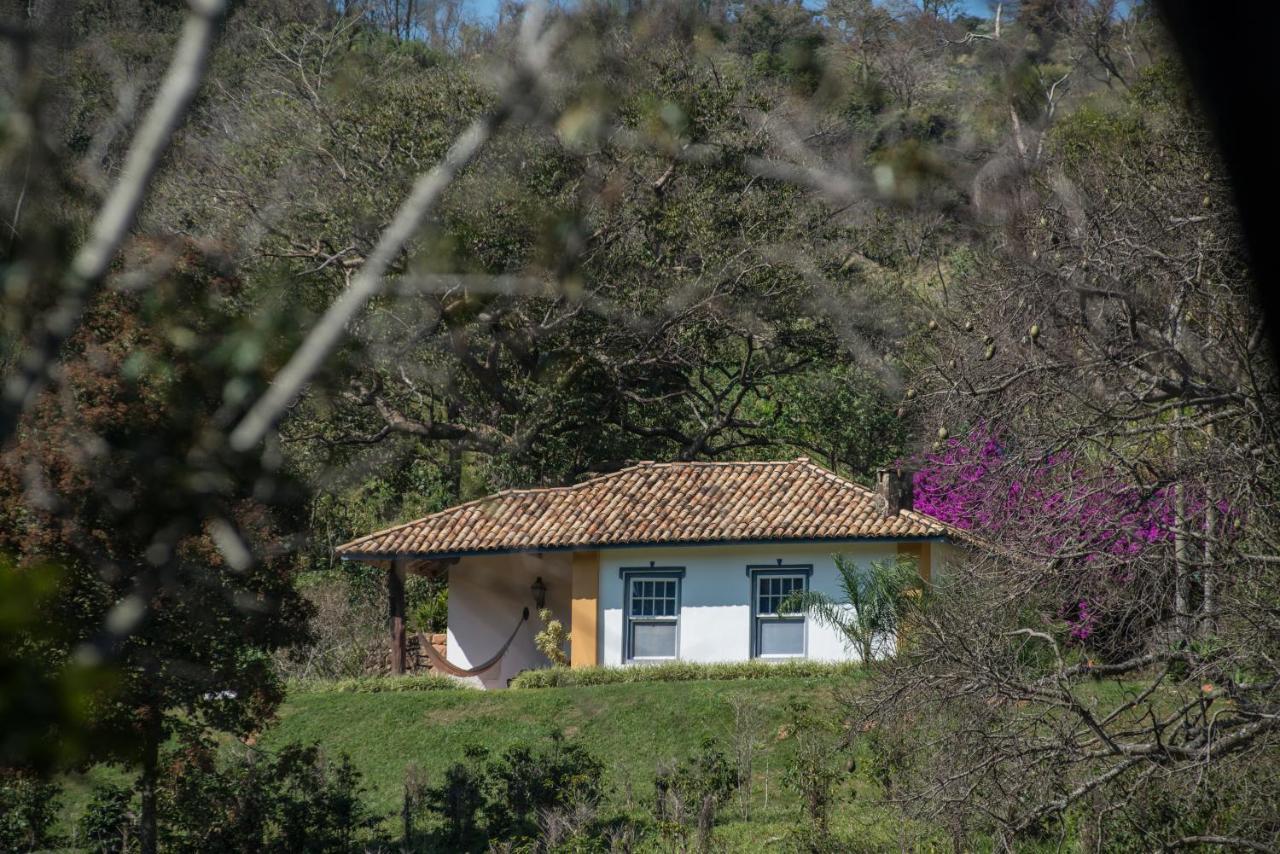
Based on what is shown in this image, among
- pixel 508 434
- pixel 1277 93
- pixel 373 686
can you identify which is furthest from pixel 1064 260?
pixel 508 434

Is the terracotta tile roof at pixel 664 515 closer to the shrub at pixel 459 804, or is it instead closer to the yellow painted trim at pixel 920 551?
the yellow painted trim at pixel 920 551

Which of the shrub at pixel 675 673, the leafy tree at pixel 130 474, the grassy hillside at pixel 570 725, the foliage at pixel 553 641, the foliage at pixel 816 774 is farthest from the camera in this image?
the foliage at pixel 553 641

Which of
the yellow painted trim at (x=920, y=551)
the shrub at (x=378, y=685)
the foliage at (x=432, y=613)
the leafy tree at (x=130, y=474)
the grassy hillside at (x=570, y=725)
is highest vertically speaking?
the yellow painted trim at (x=920, y=551)

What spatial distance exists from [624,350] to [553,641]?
4926mm

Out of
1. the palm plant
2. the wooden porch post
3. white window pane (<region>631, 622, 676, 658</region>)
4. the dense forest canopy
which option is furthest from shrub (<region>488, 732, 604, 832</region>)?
the wooden porch post

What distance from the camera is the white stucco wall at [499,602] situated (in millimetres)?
22203

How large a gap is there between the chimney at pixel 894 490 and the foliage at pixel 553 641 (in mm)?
5038

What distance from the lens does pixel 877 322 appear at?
25.0 meters

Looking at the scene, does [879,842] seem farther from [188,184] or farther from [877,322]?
[877,322]

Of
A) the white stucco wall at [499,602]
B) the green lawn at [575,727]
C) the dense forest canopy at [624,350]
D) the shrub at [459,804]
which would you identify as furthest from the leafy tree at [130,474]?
the white stucco wall at [499,602]

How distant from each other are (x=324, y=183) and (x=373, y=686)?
283 inches

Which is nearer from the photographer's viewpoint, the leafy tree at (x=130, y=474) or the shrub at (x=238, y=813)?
the leafy tree at (x=130, y=474)

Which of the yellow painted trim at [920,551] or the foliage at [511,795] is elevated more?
the yellow painted trim at [920,551]

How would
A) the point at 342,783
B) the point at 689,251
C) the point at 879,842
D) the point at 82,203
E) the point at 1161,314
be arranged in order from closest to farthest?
the point at 82,203
the point at 1161,314
the point at 879,842
the point at 342,783
the point at 689,251
